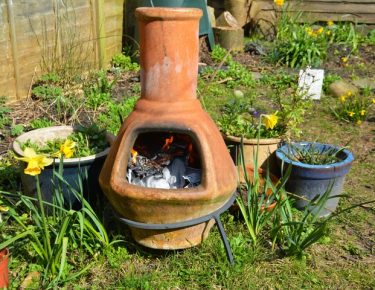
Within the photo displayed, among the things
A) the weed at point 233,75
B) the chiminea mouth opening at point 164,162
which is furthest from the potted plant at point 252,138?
the weed at point 233,75

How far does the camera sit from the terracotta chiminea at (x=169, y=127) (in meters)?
2.66

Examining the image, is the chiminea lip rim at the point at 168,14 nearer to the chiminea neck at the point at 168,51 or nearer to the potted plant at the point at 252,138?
the chiminea neck at the point at 168,51

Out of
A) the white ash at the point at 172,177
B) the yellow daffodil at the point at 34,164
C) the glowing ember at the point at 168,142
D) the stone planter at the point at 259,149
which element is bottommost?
the stone planter at the point at 259,149

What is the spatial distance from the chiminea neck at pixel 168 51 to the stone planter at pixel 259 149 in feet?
3.15

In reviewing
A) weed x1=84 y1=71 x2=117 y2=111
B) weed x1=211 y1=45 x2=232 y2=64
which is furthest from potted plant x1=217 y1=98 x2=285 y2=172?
weed x1=211 y1=45 x2=232 y2=64

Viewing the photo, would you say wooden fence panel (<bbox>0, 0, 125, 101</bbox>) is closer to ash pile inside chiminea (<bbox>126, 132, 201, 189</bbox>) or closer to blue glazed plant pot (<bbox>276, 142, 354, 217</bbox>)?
ash pile inside chiminea (<bbox>126, 132, 201, 189</bbox>)

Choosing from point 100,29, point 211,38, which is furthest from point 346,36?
point 100,29

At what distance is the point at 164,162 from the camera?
3.07 metres

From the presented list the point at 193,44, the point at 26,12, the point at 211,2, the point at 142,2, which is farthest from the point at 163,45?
the point at 211,2

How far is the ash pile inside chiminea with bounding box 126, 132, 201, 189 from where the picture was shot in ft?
9.75

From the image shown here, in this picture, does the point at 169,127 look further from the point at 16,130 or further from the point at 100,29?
the point at 100,29

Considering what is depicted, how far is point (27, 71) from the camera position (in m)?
5.35

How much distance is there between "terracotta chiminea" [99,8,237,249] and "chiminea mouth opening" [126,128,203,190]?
15cm

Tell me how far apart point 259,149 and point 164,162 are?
2.96 ft
